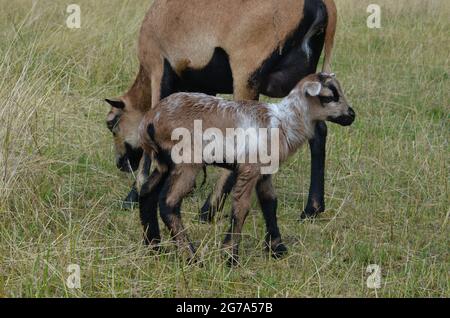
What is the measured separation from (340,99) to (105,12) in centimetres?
577

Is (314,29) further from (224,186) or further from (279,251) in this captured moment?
(279,251)

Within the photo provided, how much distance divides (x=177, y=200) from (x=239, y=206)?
37cm

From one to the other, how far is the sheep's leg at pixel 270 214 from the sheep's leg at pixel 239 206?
0.65ft

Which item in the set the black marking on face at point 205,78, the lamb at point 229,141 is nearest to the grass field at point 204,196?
the lamb at point 229,141

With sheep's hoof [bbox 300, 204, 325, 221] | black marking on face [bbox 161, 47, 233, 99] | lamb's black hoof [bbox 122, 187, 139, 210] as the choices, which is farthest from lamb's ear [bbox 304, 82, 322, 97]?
lamb's black hoof [bbox 122, 187, 139, 210]

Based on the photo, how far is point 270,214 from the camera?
539cm

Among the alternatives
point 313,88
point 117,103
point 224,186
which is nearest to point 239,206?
point 313,88

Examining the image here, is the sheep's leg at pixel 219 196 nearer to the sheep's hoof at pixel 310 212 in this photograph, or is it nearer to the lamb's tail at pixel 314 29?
the sheep's hoof at pixel 310 212

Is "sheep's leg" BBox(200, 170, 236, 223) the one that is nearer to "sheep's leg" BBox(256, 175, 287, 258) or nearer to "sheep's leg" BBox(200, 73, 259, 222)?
"sheep's leg" BBox(200, 73, 259, 222)

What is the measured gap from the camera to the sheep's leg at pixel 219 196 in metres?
5.98

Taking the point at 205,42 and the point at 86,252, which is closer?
the point at 86,252
